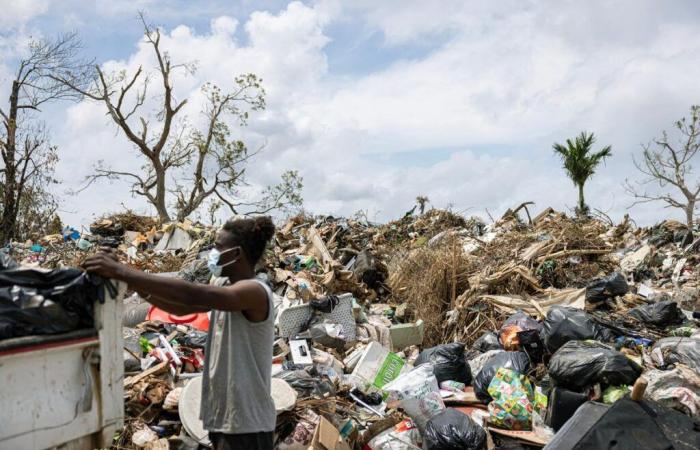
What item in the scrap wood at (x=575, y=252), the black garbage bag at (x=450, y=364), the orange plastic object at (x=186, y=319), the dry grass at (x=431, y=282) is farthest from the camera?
the scrap wood at (x=575, y=252)

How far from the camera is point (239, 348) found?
242 centimetres

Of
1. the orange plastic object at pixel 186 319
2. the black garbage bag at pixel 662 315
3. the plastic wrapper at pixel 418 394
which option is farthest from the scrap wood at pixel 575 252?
the orange plastic object at pixel 186 319

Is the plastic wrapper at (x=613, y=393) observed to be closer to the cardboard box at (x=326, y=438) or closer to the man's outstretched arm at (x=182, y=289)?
the cardboard box at (x=326, y=438)

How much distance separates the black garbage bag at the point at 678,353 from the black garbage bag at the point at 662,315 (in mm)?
1198

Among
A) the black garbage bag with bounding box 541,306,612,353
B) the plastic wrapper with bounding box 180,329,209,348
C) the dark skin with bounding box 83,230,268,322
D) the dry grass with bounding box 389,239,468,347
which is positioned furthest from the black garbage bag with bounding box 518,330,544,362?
the dark skin with bounding box 83,230,268,322

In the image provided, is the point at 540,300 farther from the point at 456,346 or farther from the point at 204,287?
the point at 204,287

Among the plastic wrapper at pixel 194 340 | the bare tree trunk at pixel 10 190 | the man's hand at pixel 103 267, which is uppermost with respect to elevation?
the bare tree trunk at pixel 10 190

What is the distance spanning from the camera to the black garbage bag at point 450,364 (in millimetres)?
5918

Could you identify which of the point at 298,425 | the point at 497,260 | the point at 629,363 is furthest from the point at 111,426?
the point at 497,260

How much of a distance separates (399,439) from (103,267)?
316 cm

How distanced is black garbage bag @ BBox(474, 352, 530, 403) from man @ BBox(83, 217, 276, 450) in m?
3.32

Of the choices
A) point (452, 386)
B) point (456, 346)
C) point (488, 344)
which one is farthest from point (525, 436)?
point (488, 344)

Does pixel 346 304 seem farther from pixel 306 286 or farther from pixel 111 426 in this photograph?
pixel 111 426

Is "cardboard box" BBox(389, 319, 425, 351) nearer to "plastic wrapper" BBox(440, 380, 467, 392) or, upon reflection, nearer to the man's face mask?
"plastic wrapper" BBox(440, 380, 467, 392)
